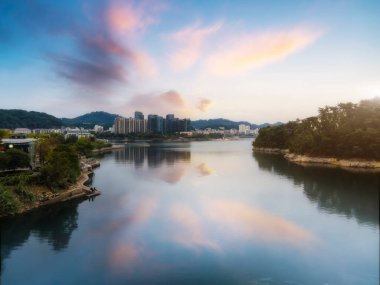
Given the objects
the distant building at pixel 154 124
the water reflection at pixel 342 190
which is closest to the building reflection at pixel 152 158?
the water reflection at pixel 342 190

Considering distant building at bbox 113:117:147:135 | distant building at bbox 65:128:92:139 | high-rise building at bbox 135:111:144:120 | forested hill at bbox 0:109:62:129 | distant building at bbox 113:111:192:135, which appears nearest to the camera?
distant building at bbox 65:128:92:139

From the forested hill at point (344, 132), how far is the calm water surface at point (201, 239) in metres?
12.6

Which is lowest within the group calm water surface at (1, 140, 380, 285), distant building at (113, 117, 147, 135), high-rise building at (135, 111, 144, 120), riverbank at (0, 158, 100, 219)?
calm water surface at (1, 140, 380, 285)

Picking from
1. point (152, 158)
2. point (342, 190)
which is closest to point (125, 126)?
point (152, 158)

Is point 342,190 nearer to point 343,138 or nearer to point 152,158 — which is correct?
point 343,138

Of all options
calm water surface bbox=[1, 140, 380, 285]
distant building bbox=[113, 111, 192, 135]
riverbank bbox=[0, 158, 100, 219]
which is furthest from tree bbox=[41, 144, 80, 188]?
distant building bbox=[113, 111, 192, 135]

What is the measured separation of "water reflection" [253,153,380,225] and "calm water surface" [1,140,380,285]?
0.24 ft

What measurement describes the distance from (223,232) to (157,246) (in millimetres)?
3419

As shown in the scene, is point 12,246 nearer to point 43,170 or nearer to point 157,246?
point 157,246

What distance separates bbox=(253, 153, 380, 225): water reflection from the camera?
59.4 ft

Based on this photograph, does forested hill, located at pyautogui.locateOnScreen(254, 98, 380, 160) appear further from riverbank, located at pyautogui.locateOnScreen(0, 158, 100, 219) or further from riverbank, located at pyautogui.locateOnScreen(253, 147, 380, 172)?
riverbank, located at pyautogui.locateOnScreen(0, 158, 100, 219)

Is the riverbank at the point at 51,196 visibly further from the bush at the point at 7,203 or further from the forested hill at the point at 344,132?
the forested hill at the point at 344,132

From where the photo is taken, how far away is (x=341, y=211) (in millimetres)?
18156

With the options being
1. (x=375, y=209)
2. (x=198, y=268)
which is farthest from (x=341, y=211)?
(x=198, y=268)
